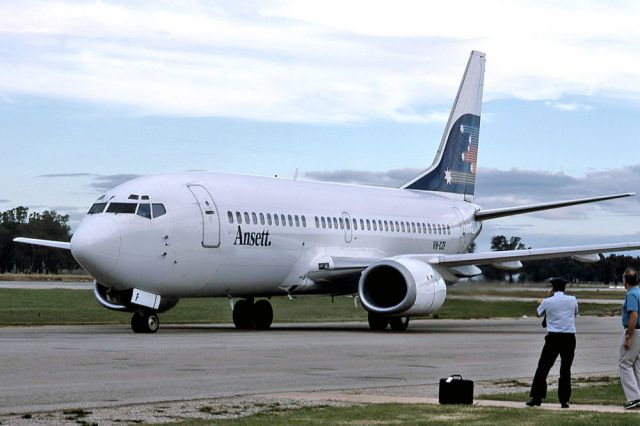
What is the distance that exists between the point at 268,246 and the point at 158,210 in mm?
4219

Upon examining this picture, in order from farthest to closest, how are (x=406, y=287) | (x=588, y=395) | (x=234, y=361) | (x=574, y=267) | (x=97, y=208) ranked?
1. (x=574, y=267)
2. (x=406, y=287)
3. (x=97, y=208)
4. (x=234, y=361)
5. (x=588, y=395)

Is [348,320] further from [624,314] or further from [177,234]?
[624,314]

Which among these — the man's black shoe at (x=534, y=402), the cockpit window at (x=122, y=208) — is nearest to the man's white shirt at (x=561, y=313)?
the man's black shoe at (x=534, y=402)

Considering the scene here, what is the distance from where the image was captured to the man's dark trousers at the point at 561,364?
15.9m

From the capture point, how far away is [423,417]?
1404 cm

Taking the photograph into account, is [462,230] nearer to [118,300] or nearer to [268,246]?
[268,246]

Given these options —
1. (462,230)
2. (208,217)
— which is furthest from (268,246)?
(462,230)

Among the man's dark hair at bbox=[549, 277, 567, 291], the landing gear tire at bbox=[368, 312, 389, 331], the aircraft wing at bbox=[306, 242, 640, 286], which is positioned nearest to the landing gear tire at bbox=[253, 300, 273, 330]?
the aircraft wing at bbox=[306, 242, 640, 286]

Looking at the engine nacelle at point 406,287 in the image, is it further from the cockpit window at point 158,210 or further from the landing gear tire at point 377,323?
the cockpit window at point 158,210

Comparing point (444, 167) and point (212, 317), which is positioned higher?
point (444, 167)

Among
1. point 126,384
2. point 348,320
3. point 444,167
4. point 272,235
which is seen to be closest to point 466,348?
point 272,235

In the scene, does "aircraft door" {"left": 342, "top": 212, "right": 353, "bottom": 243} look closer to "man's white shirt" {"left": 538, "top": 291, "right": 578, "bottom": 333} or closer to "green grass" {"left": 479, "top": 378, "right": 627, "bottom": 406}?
"green grass" {"left": 479, "top": 378, "right": 627, "bottom": 406}

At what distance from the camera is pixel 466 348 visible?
2681 cm

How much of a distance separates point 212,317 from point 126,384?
2595 cm
